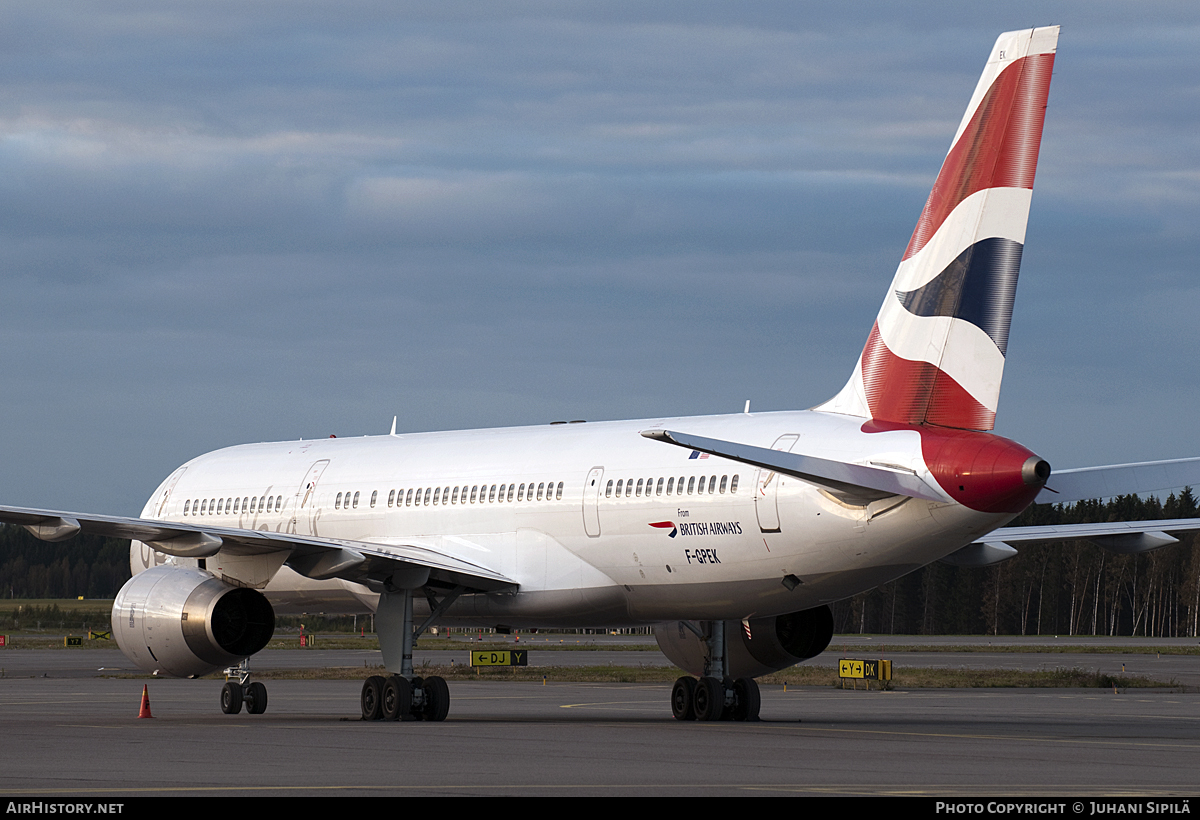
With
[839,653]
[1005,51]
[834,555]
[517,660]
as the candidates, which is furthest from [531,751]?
[839,653]

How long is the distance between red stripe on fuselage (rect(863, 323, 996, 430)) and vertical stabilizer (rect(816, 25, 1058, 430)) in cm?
1

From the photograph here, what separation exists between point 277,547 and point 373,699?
282 centimetres

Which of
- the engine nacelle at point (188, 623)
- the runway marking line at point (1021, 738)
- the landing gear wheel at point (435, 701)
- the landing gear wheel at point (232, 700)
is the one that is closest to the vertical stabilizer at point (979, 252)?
the runway marking line at point (1021, 738)

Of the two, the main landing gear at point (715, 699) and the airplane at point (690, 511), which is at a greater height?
the airplane at point (690, 511)

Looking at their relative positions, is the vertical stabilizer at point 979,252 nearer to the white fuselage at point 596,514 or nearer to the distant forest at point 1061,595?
the white fuselage at point 596,514

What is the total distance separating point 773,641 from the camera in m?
26.9

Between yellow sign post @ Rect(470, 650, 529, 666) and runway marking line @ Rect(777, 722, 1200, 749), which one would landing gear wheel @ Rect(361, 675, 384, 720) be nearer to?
runway marking line @ Rect(777, 722, 1200, 749)

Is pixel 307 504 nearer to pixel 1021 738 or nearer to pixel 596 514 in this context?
pixel 596 514

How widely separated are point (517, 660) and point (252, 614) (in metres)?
25.4

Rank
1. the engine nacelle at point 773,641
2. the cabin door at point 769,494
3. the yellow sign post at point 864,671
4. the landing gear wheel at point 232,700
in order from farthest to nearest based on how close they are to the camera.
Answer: the yellow sign post at point 864,671 → the landing gear wheel at point 232,700 → the engine nacelle at point 773,641 → the cabin door at point 769,494

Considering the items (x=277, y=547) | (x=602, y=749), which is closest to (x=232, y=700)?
(x=277, y=547)

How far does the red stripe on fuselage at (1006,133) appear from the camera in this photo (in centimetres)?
2125

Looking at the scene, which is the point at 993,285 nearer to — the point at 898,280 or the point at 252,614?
the point at 898,280

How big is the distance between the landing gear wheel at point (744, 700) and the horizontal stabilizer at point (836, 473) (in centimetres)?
606
